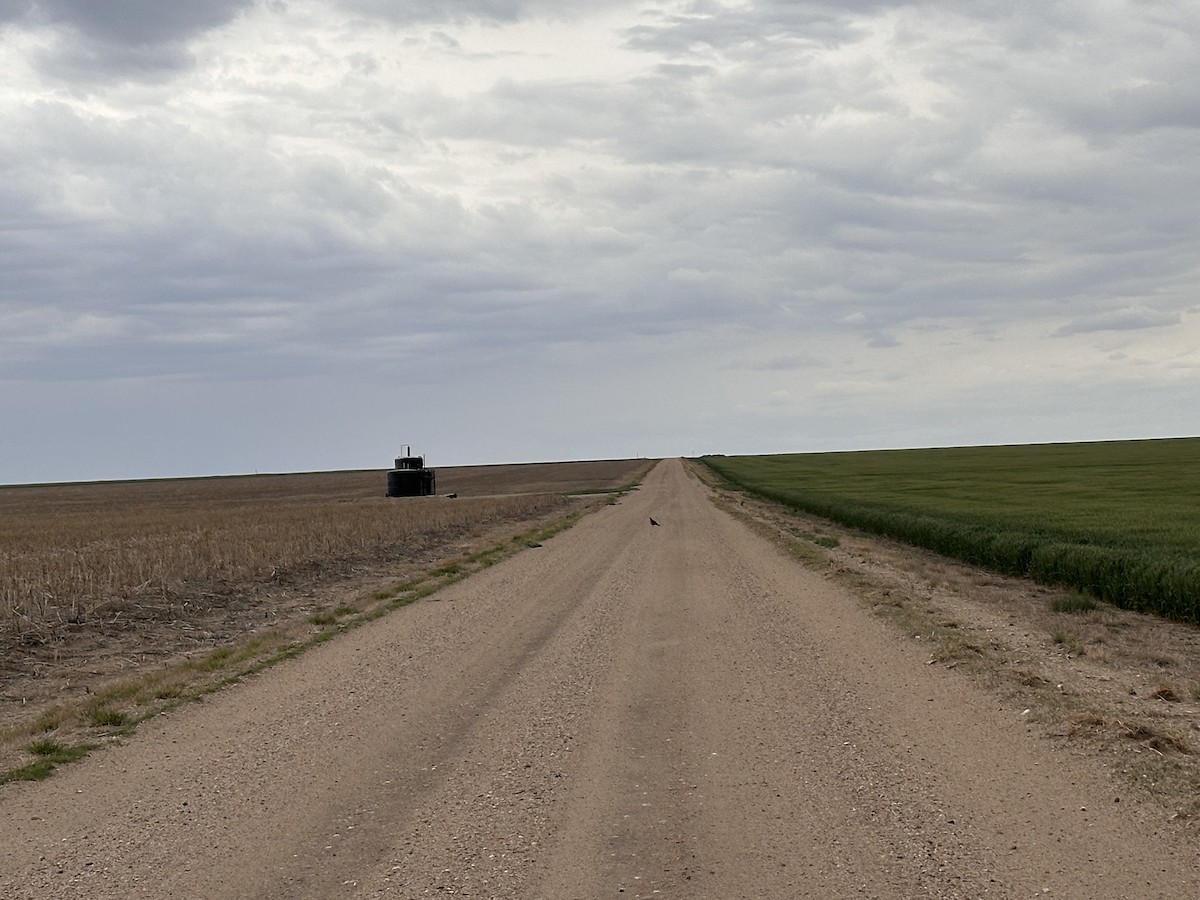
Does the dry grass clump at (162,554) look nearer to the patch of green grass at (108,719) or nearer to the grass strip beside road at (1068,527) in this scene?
the patch of green grass at (108,719)

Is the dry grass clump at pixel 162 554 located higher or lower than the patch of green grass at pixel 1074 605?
higher

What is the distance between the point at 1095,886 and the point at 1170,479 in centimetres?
5791

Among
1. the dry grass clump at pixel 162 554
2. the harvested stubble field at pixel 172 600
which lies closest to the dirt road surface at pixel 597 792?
the harvested stubble field at pixel 172 600

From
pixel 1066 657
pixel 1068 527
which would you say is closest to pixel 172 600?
pixel 1066 657

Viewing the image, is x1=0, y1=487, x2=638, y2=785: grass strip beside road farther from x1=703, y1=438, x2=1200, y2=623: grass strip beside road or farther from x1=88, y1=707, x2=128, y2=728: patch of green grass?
x1=703, y1=438, x2=1200, y2=623: grass strip beside road

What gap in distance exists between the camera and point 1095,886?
20.2 ft

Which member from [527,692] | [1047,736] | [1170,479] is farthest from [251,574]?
[1170,479]

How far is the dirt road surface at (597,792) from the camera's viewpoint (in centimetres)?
645

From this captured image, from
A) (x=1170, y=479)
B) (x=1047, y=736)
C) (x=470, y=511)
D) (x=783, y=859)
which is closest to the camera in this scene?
(x=783, y=859)

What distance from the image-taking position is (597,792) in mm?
8164

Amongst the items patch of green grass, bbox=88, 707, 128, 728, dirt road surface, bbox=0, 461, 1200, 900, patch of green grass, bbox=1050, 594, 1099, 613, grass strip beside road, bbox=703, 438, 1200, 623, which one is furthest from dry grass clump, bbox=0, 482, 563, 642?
patch of green grass, bbox=1050, 594, 1099, 613

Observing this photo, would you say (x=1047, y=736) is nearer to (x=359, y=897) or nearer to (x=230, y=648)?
(x=359, y=897)

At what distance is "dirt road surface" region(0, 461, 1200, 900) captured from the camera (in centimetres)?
645

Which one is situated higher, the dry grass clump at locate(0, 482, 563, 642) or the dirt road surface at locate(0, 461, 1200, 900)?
the dry grass clump at locate(0, 482, 563, 642)
